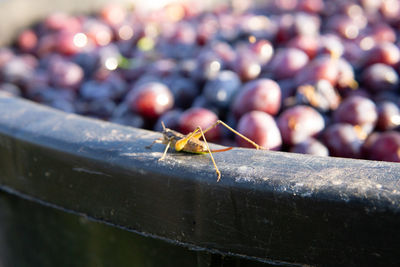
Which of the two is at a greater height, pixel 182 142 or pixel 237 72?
pixel 182 142

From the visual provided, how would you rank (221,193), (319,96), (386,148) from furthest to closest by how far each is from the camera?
1. (319,96)
2. (386,148)
3. (221,193)

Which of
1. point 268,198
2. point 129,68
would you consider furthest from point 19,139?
point 129,68

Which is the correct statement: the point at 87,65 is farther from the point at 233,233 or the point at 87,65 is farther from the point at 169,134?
the point at 233,233

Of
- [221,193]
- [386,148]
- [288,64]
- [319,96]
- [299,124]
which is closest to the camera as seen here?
[221,193]

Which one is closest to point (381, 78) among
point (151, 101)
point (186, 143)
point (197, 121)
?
point (197, 121)

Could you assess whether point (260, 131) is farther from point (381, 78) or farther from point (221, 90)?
point (381, 78)

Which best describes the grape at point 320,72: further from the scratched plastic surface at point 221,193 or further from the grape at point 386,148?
the scratched plastic surface at point 221,193

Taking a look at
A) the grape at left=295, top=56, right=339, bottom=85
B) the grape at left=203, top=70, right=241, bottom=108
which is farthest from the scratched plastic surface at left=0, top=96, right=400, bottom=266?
the grape at left=295, top=56, right=339, bottom=85
